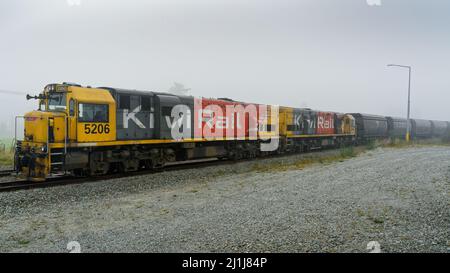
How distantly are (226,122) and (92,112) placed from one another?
805 centimetres

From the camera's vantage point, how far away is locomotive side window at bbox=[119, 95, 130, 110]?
45.0 feet

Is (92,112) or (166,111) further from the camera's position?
(166,111)

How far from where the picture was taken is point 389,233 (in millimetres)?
5715

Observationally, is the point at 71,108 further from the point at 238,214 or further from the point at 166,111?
the point at 238,214

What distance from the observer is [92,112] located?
41.0ft

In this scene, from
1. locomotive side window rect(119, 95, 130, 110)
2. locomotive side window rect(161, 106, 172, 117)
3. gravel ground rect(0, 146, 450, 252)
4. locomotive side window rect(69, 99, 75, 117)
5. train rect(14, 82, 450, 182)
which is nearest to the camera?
gravel ground rect(0, 146, 450, 252)

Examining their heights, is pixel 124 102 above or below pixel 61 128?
above

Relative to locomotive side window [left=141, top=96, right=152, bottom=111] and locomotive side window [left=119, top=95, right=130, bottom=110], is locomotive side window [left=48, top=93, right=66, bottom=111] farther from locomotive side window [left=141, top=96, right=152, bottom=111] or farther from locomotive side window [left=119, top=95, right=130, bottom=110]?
locomotive side window [left=141, top=96, right=152, bottom=111]

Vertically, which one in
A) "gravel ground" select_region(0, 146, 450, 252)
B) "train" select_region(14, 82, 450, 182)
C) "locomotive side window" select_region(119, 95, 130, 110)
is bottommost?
"gravel ground" select_region(0, 146, 450, 252)

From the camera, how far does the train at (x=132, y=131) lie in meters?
11.6

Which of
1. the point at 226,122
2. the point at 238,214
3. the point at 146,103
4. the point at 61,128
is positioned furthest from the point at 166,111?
the point at 238,214

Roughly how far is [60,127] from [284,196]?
7.74 metres

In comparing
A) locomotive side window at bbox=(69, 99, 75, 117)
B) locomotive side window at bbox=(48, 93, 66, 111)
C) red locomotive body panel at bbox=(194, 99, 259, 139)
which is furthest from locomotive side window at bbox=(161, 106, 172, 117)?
locomotive side window at bbox=(48, 93, 66, 111)

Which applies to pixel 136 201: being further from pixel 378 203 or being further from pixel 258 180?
pixel 378 203
